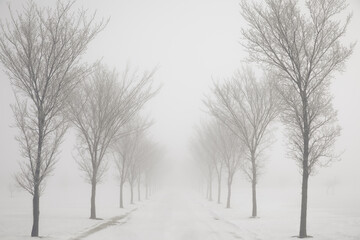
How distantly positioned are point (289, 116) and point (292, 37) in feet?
12.1

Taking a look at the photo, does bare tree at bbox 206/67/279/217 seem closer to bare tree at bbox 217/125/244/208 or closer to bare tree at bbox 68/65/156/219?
bare tree at bbox 68/65/156/219

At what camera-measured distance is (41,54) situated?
1231 centimetres

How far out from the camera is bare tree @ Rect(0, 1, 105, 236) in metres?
12.2

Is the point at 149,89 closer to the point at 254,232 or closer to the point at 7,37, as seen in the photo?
the point at 7,37

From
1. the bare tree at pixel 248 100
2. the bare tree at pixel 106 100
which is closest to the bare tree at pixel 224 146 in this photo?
the bare tree at pixel 248 100

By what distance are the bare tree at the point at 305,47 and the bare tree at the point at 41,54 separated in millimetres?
7415

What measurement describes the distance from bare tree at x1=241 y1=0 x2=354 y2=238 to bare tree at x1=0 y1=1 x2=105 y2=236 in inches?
292

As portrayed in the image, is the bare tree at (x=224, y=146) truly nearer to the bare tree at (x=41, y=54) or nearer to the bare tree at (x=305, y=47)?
the bare tree at (x=305, y=47)

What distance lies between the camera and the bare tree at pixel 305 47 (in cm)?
1254

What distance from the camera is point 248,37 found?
13.4 m

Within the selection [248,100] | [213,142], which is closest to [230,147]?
[213,142]

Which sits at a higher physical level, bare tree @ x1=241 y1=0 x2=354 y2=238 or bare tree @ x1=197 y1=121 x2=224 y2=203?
bare tree @ x1=241 y1=0 x2=354 y2=238

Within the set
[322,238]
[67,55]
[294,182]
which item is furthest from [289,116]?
[294,182]

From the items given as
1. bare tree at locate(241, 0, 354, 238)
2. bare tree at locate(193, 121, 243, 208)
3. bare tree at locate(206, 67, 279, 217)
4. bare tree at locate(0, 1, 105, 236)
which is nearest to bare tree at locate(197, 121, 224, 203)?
bare tree at locate(193, 121, 243, 208)
